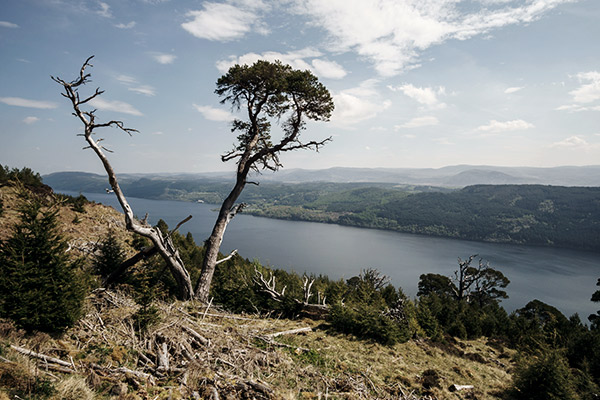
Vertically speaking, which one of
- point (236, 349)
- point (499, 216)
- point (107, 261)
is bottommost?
point (499, 216)

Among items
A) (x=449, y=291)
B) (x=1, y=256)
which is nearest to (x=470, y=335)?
(x=1, y=256)

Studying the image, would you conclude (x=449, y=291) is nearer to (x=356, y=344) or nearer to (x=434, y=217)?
(x=356, y=344)

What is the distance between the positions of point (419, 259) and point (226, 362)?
306 ft

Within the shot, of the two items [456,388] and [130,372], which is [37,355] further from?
[456,388]

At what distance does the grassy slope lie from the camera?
13.8 feet

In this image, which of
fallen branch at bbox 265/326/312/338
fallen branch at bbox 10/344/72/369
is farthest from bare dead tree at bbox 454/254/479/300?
fallen branch at bbox 10/344/72/369

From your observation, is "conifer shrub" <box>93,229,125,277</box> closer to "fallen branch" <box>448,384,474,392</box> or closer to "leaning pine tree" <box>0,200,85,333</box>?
"leaning pine tree" <box>0,200,85,333</box>

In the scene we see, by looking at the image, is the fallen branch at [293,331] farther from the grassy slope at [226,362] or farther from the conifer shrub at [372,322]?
the conifer shrub at [372,322]

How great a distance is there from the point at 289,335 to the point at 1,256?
6.58 metres

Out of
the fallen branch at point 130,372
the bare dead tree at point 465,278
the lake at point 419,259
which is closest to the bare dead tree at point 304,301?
the fallen branch at point 130,372

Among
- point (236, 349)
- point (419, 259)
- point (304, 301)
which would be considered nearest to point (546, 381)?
point (304, 301)

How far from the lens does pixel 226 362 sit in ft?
18.2

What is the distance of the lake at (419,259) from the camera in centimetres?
6216

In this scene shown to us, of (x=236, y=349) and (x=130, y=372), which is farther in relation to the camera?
(x=236, y=349)
